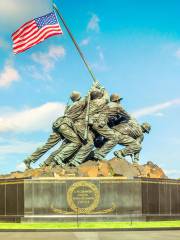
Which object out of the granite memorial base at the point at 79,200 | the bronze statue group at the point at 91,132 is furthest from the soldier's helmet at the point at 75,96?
the granite memorial base at the point at 79,200

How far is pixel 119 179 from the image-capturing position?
94.3 feet

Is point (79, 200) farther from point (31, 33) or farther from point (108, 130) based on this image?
point (31, 33)

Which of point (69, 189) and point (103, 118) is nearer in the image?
point (69, 189)

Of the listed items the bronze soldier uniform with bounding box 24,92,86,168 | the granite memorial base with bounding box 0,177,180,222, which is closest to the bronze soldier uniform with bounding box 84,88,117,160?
the bronze soldier uniform with bounding box 24,92,86,168

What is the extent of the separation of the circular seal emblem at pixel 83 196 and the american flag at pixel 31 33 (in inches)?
328

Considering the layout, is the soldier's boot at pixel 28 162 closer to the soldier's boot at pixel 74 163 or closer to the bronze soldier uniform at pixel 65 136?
the bronze soldier uniform at pixel 65 136

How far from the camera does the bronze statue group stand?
104 ft

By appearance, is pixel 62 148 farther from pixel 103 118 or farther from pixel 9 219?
pixel 9 219

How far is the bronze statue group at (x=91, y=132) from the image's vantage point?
31.8 m

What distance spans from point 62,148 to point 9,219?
5.78 metres

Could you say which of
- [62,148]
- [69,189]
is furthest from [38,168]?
[69,189]

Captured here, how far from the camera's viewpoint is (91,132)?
3238 centimetres

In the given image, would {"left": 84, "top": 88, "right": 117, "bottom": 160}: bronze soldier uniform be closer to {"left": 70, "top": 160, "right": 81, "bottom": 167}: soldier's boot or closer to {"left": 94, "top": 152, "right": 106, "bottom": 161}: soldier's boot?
{"left": 94, "top": 152, "right": 106, "bottom": 161}: soldier's boot

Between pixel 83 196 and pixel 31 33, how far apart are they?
9.72m
